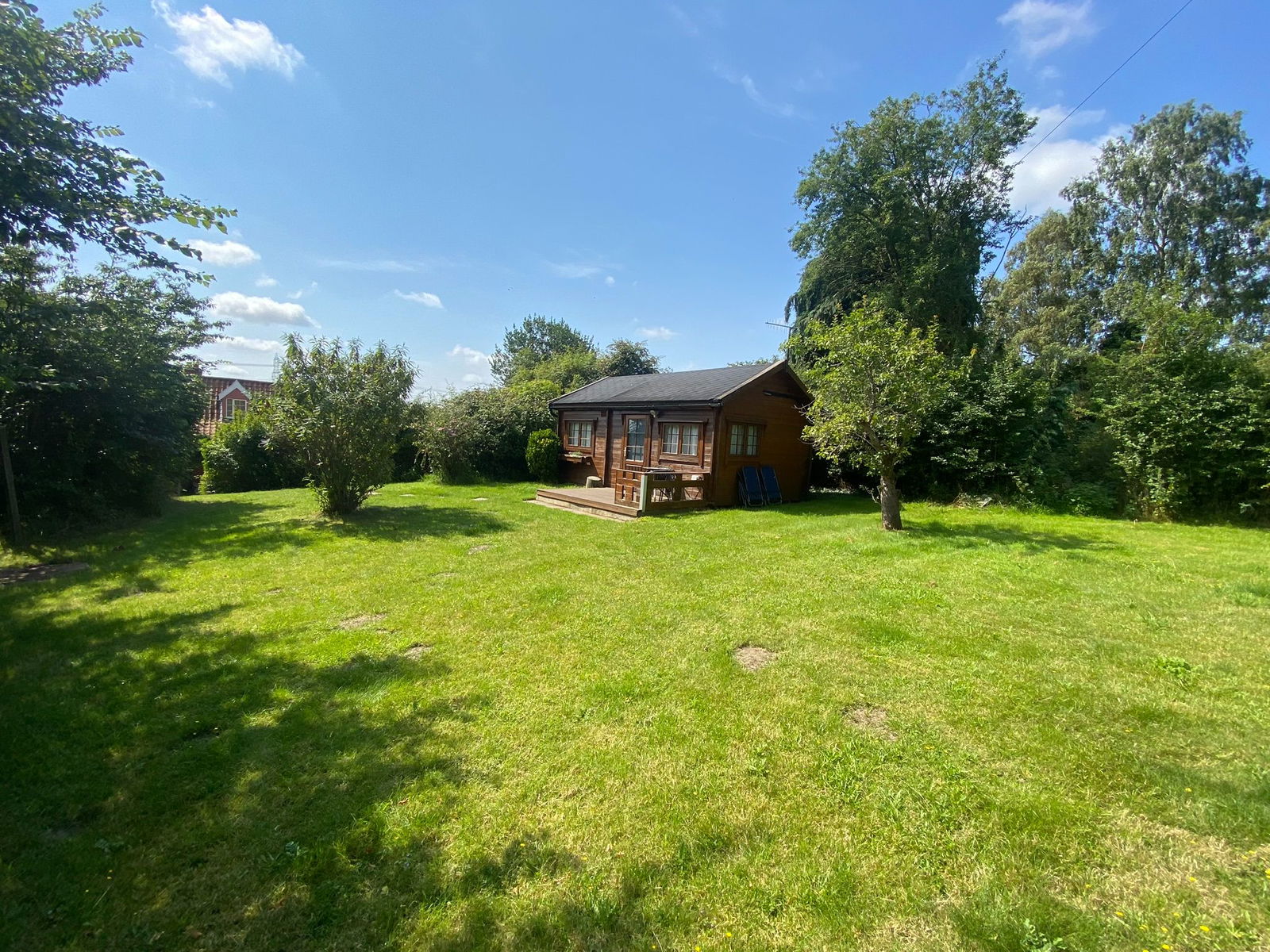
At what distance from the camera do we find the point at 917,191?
19.5 metres

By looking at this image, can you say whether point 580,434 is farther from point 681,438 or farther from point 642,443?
point 681,438

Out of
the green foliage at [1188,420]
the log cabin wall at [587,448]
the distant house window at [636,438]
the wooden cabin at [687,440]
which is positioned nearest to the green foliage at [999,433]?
the green foliage at [1188,420]

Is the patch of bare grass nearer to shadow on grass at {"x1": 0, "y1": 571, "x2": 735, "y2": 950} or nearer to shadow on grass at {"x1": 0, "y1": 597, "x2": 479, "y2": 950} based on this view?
shadow on grass at {"x1": 0, "y1": 571, "x2": 735, "y2": 950}

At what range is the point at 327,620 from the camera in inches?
201

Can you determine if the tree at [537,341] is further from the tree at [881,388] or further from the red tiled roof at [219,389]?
the tree at [881,388]

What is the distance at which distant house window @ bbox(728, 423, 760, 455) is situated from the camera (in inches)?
506

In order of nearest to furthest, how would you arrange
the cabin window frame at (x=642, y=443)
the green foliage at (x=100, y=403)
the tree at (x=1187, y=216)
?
the green foliage at (x=100, y=403), the cabin window frame at (x=642, y=443), the tree at (x=1187, y=216)

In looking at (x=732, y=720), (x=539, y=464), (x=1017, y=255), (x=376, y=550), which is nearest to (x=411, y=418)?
(x=376, y=550)

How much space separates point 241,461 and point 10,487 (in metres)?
10.4

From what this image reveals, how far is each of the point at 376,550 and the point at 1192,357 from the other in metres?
15.7

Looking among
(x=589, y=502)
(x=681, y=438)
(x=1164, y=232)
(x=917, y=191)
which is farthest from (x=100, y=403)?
(x=1164, y=232)

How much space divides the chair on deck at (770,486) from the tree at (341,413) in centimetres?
890

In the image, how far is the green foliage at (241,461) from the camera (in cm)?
1725

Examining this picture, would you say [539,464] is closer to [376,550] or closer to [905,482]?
[376,550]
